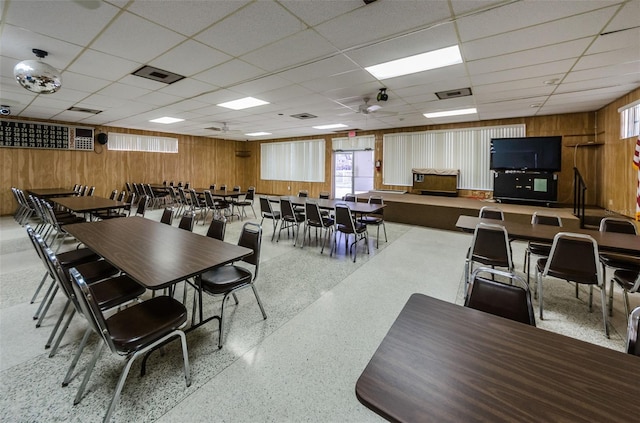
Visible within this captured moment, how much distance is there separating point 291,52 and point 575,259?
141 inches

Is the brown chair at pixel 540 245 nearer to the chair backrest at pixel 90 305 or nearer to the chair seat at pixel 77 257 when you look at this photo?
the chair backrest at pixel 90 305

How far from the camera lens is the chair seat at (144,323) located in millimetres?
1553

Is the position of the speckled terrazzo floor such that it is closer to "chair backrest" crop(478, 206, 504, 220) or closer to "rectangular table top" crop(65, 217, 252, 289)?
"rectangular table top" crop(65, 217, 252, 289)

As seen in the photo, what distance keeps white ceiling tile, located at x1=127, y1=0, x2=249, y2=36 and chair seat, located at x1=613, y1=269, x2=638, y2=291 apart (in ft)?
13.3

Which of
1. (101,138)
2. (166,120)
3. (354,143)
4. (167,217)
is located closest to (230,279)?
(167,217)

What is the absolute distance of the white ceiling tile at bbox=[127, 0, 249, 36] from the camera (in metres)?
2.37

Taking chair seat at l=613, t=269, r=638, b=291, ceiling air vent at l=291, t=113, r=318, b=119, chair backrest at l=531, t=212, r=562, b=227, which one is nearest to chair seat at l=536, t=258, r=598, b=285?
chair seat at l=613, t=269, r=638, b=291

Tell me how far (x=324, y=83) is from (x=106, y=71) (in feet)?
10.4

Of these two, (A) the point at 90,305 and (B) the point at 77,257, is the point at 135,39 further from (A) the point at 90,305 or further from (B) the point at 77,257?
(A) the point at 90,305

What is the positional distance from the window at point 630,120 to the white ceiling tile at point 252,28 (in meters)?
5.57

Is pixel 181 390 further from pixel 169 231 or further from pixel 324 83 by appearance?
pixel 324 83

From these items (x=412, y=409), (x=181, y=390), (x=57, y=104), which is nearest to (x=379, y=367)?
(x=412, y=409)

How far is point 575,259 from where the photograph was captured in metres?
2.46

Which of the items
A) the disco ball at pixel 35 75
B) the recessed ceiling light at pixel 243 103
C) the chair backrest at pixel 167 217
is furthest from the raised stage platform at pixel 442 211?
the disco ball at pixel 35 75
